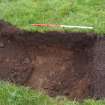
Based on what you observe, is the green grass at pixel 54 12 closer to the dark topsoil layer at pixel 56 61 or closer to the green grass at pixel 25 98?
the dark topsoil layer at pixel 56 61

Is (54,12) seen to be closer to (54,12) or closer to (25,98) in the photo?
(54,12)

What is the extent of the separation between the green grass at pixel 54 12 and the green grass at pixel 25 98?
229 cm

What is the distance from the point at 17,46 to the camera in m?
8.10

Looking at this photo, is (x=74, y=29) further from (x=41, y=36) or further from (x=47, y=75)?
(x=47, y=75)

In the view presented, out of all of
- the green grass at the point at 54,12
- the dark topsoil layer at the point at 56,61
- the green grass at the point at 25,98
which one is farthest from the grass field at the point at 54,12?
the green grass at the point at 25,98

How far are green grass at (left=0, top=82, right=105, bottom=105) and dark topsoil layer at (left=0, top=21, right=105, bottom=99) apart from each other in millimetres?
507

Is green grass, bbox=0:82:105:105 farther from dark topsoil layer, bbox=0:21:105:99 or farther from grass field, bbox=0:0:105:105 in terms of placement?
grass field, bbox=0:0:105:105

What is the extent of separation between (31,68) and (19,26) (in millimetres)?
1402

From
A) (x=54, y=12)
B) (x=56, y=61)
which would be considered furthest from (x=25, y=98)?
(x=54, y=12)

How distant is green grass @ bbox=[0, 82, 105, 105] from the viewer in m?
6.14

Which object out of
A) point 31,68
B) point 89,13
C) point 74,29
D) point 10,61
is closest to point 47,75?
point 31,68

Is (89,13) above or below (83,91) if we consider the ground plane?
above

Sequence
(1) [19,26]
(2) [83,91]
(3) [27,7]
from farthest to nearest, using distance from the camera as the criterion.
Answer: (3) [27,7], (1) [19,26], (2) [83,91]

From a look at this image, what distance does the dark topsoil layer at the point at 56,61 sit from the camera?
282 inches
